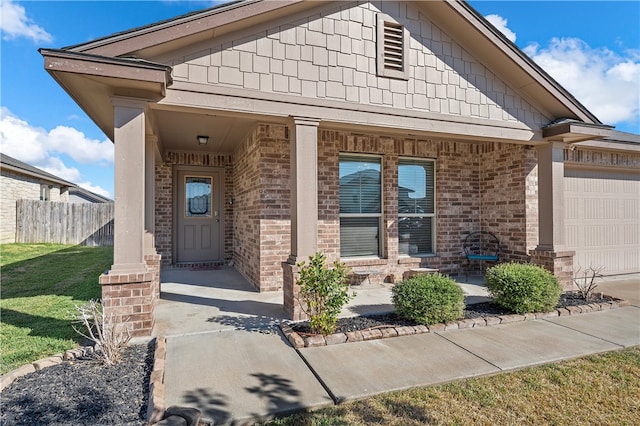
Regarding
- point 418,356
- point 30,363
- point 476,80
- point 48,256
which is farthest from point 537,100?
point 48,256

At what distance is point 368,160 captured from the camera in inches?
268

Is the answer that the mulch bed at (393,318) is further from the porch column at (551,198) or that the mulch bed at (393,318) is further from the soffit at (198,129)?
the soffit at (198,129)

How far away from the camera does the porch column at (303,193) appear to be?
4.51m

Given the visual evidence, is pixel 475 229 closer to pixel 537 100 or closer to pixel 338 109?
pixel 537 100

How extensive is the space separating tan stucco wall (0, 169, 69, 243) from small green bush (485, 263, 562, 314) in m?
16.8

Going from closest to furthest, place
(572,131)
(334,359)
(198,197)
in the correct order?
(334,359)
(572,131)
(198,197)

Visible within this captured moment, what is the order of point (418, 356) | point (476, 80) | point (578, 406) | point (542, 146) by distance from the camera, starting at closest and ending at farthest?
point (578, 406) → point (418, 356) → point (476, 80) → point (542, 146)

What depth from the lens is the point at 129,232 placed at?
377 cm

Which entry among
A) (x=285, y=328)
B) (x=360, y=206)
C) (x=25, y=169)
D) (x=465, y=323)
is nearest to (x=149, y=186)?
(x=285, y=328)

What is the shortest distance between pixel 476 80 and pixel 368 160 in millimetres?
2310

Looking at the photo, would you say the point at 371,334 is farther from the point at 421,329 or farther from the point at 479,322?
the point at 479,322

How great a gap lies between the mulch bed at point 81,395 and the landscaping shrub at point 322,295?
1.68 metres

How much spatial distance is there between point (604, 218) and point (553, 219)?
2.72 metres

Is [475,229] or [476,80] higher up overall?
[476,80]
